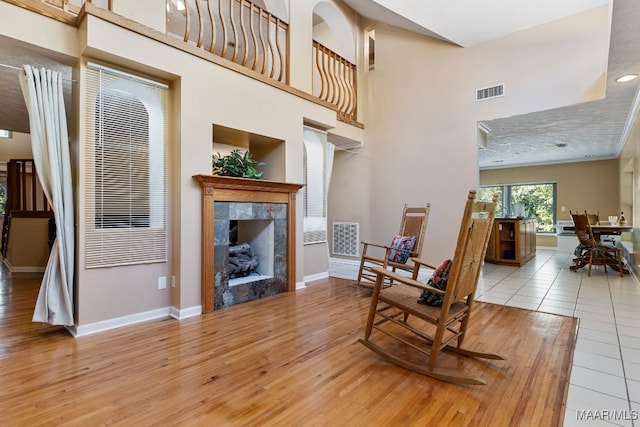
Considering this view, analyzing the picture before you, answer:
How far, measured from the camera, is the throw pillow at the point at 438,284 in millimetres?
2047

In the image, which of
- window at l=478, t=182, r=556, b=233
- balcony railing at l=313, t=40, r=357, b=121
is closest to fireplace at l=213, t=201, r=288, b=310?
balcony railing at l=313, t=40, r=357, b=121

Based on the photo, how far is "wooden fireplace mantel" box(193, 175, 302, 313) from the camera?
3.16 metres

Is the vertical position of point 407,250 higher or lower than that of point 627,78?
lower

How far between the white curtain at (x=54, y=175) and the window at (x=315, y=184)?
2687 millimetres

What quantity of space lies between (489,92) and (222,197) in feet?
12.9

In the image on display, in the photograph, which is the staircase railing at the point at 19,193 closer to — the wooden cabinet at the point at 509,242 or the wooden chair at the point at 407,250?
Result: the wooden chair at the point at 407,250

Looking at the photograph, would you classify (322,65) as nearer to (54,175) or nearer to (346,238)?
(346,238)

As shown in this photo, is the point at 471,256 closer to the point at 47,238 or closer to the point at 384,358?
the point at 384,358

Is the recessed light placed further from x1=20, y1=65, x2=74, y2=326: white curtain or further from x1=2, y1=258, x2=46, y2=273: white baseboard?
x1=2, y1=258, x2=46, y2=273: white baseboard

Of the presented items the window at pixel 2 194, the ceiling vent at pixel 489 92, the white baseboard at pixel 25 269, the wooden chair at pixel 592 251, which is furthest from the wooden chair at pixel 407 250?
the window at pixel 2 194

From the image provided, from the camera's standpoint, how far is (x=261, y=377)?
1.94 meters

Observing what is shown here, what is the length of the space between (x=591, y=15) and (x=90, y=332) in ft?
20.4

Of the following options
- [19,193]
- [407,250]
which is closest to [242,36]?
[407,250]

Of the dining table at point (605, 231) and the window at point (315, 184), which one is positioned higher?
the window at point (315, 184)
